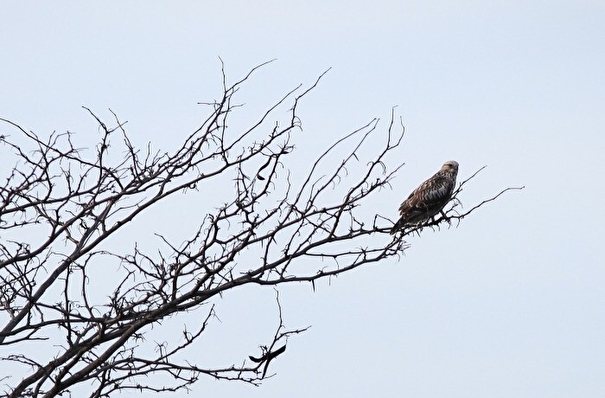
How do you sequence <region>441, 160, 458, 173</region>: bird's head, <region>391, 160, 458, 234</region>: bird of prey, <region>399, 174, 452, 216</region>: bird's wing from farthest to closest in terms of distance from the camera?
<region>441, 160, 458, 173</region>: bird's head, <region>399, 174, 452, 216</region>: bird's wing, <region>391, 160, 458, 234</region>: bird of prey

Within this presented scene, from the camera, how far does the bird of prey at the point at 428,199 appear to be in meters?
12.4

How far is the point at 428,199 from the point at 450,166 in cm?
203

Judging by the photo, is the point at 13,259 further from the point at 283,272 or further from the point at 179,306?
the point at 283,272

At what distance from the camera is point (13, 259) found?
5.42 m

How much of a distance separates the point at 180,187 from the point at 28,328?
113 centimetres

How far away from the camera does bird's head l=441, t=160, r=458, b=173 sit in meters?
14.6

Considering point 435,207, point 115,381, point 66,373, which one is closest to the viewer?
point 66,373

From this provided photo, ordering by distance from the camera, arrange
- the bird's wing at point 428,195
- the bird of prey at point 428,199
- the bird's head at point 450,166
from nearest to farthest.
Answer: the bird of prey at point 428,199
the bird's wing at point 428,195
the bird's head at point 450,166

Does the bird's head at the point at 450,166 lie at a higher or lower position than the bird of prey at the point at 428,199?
higher

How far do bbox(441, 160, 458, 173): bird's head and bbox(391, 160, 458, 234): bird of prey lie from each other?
0.40 feet

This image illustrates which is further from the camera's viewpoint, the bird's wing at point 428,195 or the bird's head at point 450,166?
the bird's head at point 450,166

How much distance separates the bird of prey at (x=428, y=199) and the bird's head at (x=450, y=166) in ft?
0.40

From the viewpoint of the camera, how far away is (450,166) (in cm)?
1466

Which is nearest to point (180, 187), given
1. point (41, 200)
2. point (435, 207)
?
point (41, 200)
